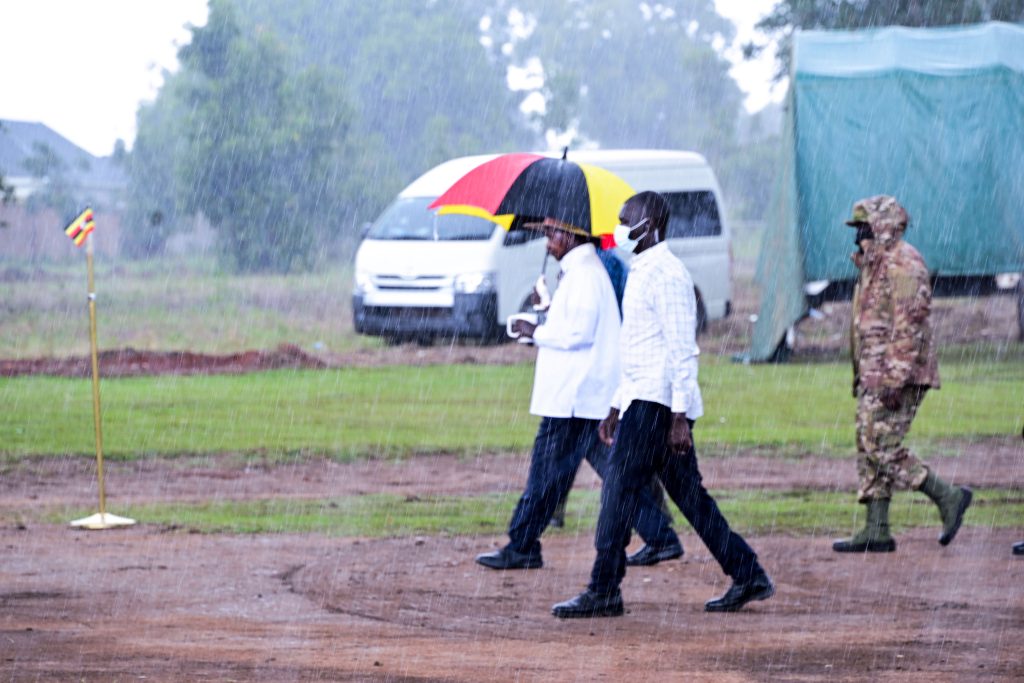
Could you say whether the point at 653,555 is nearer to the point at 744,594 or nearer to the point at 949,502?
the point at 744,594

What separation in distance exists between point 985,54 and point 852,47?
5.27 feet

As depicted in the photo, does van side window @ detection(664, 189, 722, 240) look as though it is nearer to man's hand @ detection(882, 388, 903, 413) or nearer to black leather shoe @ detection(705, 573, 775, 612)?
man's hand @ detection(882, 388, 903, 413)

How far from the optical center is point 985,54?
2044cm

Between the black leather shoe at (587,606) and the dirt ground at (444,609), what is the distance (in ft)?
0.23

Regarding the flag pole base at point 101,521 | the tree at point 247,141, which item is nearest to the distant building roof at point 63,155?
the tree at point 247,141

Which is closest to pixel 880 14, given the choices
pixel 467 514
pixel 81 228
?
pixel 467 514

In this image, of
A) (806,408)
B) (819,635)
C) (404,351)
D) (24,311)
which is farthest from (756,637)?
(24,311)

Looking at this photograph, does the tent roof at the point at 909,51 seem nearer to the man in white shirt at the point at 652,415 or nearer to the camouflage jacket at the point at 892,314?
the camouflage jacket at the point at 892,314

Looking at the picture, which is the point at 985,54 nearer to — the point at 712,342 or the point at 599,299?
the point at 712,342

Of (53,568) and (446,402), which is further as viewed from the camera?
(446,402)

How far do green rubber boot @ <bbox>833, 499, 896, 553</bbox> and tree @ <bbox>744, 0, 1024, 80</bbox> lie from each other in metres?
21.0

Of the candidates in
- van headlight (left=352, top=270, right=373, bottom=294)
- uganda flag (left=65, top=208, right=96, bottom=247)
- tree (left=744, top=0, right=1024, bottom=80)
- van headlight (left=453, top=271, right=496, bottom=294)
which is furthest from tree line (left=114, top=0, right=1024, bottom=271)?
uganda flag (left=65, top=208, right=96, bottom=247)

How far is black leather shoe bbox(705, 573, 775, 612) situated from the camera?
23.9ft

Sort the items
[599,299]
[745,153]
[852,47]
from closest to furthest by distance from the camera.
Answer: [599,299] → [852,47] → [745,153]
